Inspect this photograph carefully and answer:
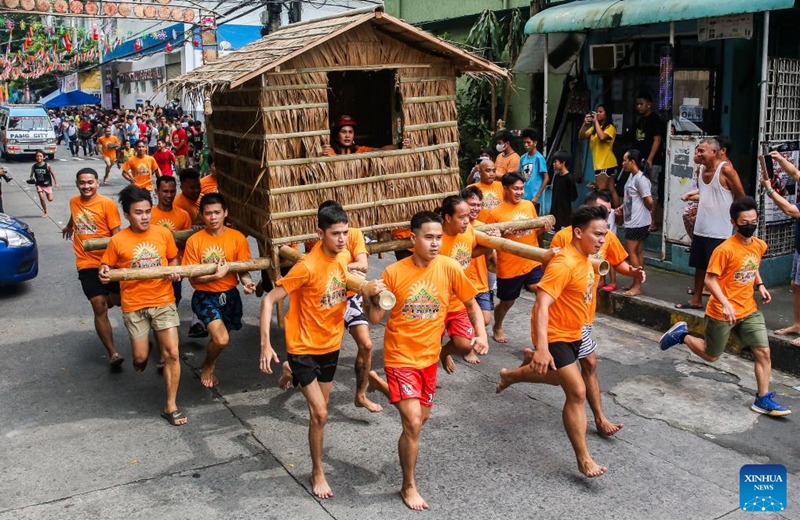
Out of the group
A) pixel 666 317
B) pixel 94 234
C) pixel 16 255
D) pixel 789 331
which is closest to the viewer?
pixel 94 234

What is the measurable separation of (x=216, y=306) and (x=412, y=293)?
216 centimetres

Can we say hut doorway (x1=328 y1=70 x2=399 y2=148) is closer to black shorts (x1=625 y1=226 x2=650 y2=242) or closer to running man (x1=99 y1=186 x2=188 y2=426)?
black shorts (x1=625 y1=226 x2=650 y2=242)

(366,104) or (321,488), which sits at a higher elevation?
(366,104)

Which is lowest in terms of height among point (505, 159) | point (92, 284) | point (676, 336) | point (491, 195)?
point (676, 336)

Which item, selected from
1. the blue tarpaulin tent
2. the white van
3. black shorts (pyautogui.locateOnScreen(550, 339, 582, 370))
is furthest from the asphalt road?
the blue tarpaulin tent

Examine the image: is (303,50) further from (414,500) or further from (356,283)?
(414,500)

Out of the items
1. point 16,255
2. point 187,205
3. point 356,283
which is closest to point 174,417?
point 356,283

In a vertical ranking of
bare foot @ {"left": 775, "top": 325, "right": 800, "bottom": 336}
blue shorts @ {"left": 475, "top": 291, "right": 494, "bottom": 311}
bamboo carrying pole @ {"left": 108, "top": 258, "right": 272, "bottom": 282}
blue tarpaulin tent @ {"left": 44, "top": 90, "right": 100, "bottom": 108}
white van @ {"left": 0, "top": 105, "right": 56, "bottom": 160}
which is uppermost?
blue tarpaulin tent @ {"left": 44, "top": 90, "right": 100, "bottom": 108}

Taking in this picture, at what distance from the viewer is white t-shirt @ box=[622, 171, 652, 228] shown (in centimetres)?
880

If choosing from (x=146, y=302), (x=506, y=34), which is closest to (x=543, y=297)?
(x=146, y=302)

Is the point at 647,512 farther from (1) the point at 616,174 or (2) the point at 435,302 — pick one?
(1) the point at 616,174

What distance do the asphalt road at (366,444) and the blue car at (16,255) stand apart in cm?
228

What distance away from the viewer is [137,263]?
609 cm

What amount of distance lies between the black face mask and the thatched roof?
2.25 meters
